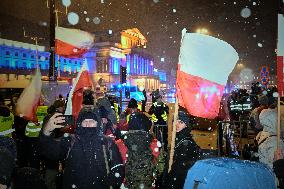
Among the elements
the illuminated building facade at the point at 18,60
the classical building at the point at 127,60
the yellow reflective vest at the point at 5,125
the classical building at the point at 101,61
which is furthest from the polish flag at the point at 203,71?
the classical building at the point at 127,60

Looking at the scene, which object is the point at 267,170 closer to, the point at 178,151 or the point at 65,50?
the point at 178,151

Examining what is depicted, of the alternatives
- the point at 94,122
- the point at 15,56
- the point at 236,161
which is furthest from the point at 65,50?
the point at 15,56

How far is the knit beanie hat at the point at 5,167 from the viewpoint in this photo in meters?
2.61

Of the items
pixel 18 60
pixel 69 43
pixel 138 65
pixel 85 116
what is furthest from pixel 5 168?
pixel 138 65

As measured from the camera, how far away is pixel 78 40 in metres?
8.06

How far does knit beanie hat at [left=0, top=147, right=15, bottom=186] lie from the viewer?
2.61 meters

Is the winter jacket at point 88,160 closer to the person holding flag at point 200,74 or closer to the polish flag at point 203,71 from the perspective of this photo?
the person holding flag at point 200,74

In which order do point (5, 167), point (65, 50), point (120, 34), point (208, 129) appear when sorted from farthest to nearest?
point (120, 34), point (208, 129), point (65, 50), point (5, 167)

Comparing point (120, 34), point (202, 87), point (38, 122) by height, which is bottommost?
point (38, 122)

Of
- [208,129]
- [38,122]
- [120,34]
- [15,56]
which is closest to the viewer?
[38,122]

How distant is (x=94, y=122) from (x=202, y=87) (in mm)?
1570

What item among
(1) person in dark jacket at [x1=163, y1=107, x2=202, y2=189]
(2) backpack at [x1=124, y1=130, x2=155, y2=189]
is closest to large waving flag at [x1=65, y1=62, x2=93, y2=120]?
(2) backpack at [x1=124, y1=130, x2=155, y2=189]

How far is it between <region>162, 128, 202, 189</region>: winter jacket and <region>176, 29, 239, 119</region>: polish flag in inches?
25.0

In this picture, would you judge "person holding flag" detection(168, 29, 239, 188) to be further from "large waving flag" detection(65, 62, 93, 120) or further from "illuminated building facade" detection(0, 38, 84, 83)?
"illuminated building facade" detection(0, 38, 84, 83)
